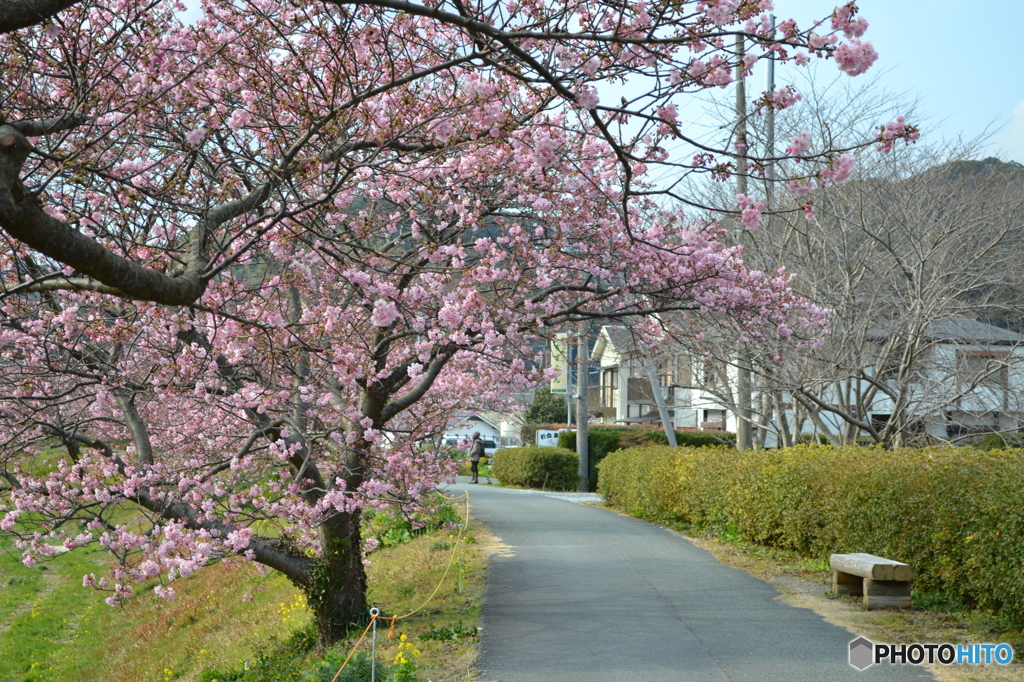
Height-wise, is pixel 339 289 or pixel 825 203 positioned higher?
pixel 825 203

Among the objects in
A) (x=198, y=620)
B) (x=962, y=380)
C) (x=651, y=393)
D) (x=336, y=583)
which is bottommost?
(x=198, y=620)

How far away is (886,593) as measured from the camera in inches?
356

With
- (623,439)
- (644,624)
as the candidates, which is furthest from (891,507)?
(623,439)

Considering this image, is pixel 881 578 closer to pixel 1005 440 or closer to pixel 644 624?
pixel 644 624

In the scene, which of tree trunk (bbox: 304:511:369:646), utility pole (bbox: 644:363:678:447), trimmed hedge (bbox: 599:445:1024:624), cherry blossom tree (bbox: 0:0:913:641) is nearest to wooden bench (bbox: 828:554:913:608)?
trimmed hedge (bbox: 599:445:1024:624)

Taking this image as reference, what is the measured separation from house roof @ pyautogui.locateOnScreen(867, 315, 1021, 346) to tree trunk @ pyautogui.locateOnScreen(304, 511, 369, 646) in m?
9.17

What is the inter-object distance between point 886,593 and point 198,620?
11460 mm

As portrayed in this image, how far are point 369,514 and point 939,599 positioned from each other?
6643mm

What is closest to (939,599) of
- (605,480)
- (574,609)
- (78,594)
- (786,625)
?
(786,625)

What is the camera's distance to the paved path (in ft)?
23.7

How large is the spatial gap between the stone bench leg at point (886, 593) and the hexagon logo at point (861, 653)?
124cm

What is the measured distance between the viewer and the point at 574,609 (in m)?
9.48

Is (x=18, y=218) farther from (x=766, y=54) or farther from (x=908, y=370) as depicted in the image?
(x=908, y=370)

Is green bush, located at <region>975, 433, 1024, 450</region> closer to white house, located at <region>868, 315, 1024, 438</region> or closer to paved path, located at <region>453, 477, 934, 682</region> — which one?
white house, located at <region>868, 315, 1024, 438</region>
